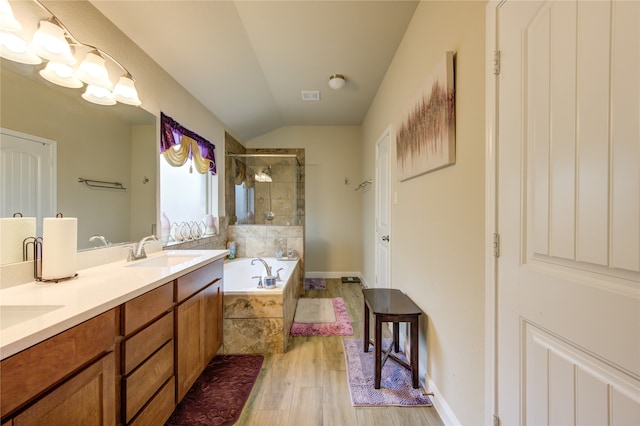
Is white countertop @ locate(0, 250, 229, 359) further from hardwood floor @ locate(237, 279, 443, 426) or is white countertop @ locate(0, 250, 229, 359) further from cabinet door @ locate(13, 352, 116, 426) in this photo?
hardwood floor @ locate(237, 279, 443, 426)

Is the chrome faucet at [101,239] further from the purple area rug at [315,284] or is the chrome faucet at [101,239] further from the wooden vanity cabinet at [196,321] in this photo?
the purple area rug at [315,284]

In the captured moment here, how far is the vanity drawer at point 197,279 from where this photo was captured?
4.75 ft

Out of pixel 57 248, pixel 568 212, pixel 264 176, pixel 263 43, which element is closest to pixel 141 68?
pixel 263 43

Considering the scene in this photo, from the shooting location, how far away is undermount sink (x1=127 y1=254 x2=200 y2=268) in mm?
1709

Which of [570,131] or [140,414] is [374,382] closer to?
[140,414]

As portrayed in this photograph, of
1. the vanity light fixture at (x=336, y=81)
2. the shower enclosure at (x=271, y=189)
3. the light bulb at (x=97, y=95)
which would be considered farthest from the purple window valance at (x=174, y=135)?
the vanity light fixture at (x=336, y=81)

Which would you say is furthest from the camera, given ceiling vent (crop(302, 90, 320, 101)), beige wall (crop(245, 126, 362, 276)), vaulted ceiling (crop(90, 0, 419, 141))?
beige wall (crop(245, 126, 362, 276))

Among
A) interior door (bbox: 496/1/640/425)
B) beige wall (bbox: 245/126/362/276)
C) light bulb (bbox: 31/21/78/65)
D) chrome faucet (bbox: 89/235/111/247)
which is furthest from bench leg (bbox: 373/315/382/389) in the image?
beige wall (bbox: 245/126/362/276)

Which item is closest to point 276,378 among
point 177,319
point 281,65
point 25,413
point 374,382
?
point 374,382

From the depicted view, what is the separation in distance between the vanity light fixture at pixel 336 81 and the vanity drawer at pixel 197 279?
2276 millimetres

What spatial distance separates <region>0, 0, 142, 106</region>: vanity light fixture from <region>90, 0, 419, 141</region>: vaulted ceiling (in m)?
0.44

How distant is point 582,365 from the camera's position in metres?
0.68

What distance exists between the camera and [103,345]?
926 millimetres

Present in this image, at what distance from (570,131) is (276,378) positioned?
213cm
